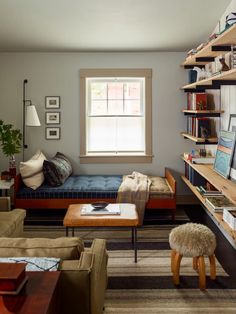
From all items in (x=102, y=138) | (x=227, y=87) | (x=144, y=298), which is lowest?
(x=144, y=298)

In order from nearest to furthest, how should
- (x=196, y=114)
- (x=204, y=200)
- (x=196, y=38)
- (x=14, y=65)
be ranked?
(x=204, y=200) < (x=196, y=114) < (x=196, y=38) < (x=14, y=65)

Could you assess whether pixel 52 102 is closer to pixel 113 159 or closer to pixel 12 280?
pixel 113 159

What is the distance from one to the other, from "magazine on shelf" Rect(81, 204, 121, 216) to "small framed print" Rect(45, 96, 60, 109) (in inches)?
90.0

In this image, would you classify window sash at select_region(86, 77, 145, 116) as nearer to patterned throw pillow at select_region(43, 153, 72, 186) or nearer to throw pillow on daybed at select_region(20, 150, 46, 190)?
patterned throw pillow at select_region(43, 153, 72, 186)

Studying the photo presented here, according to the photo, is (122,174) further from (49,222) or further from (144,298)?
(144,298)

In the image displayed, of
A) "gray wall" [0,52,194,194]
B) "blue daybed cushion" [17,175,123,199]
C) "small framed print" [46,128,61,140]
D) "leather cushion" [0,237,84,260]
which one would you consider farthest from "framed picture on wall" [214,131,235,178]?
"small framed print" [46,128,61,140]

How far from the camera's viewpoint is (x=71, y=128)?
233 inches

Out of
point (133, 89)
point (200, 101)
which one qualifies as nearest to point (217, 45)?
point (200, 101)

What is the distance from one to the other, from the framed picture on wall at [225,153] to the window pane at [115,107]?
6.87ft

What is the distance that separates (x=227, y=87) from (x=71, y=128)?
2.46 m

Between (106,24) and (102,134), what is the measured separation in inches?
68.9

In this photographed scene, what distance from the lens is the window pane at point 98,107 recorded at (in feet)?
19.6

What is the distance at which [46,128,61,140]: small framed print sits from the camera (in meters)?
5.90

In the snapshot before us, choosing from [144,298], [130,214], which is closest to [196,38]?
[130,214]
